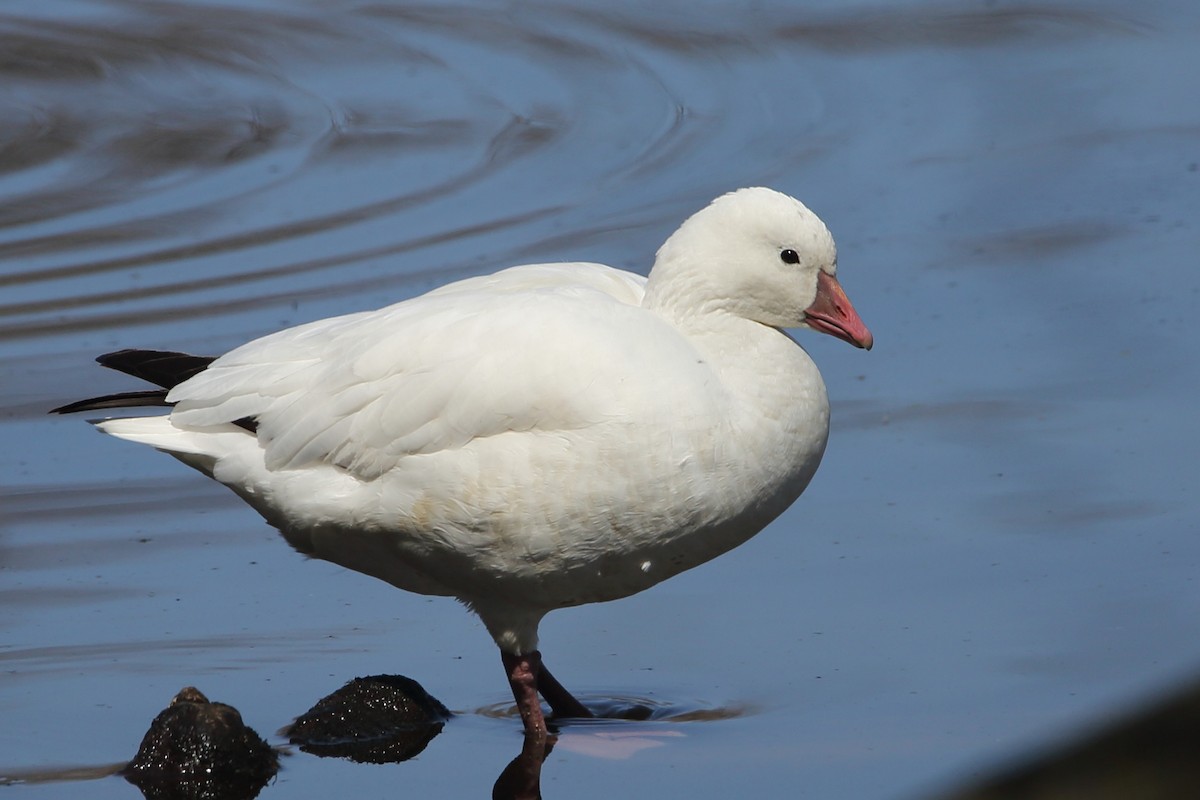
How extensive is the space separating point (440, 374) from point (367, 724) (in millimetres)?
998

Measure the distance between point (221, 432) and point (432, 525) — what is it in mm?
807

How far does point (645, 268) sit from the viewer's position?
8211mm

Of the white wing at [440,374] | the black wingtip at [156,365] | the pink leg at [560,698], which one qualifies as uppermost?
the white wing at [440,374]

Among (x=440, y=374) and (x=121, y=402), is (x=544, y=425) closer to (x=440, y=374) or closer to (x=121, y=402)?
(x=440, y=374)

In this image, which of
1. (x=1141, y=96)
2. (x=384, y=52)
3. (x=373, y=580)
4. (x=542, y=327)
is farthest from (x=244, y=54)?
(x=542, y=327)

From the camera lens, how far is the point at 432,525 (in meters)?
4.70

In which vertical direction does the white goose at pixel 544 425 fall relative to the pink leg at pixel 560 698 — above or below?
above

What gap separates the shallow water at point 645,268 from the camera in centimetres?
504

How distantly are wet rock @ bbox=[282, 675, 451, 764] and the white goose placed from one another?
1.01ft

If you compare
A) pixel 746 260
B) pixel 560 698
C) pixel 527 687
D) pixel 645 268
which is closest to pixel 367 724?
pixel 527 687

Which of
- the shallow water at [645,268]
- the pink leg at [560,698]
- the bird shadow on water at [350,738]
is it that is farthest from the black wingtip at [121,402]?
the pink leg at [560,698]

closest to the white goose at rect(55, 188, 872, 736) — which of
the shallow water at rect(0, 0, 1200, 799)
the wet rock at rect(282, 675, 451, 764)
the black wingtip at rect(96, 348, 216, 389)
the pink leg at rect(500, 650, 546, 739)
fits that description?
the pink leg at rect(500, 650, 546, 739)

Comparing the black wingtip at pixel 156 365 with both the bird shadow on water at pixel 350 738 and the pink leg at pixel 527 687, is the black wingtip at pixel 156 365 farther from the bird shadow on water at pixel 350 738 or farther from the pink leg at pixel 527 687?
the pink leg at pixel 527 687

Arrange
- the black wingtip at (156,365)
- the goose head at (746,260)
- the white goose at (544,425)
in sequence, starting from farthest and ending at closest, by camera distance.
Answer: the black wingtip at (156,365), the goose head at (746,260), the white goose at (544,425)
